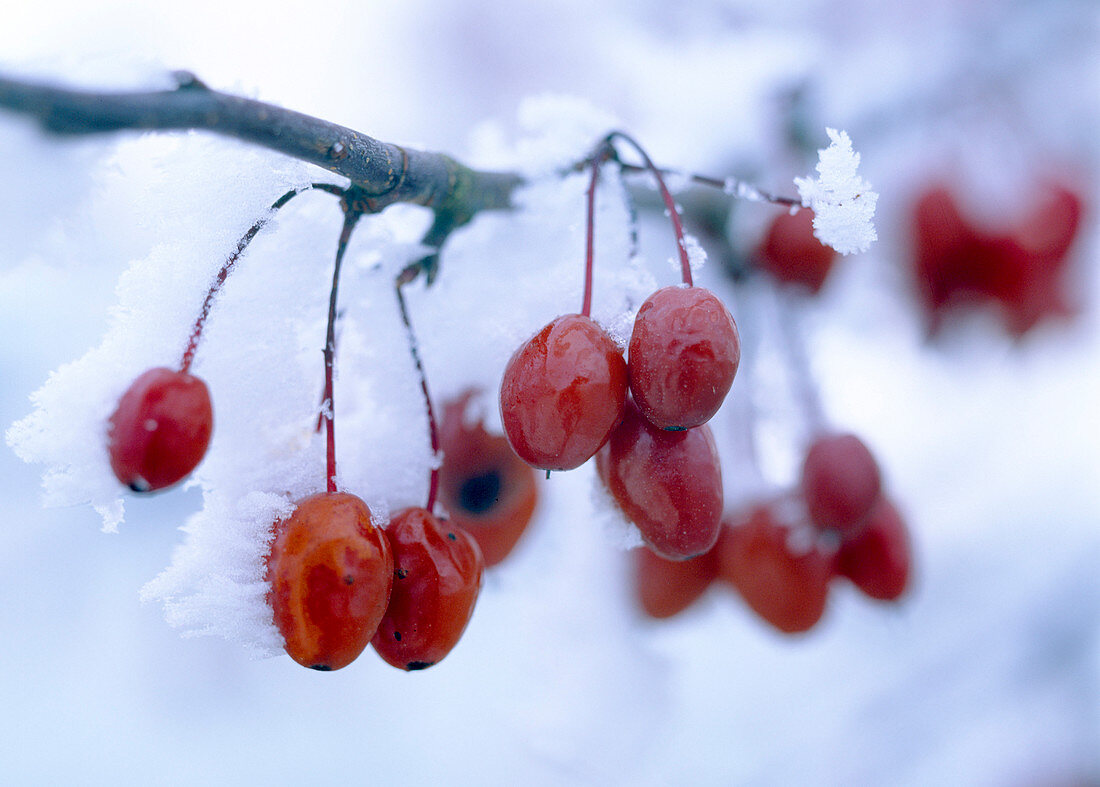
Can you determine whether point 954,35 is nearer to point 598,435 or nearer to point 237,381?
point 598,435

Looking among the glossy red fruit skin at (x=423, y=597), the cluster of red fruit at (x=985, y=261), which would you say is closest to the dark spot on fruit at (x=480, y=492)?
the glossy red fruit skin at (x=423, y=597)

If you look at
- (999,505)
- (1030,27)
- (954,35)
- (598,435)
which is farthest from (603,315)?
(999,505)

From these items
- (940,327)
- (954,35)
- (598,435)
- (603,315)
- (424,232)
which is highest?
(954,35)

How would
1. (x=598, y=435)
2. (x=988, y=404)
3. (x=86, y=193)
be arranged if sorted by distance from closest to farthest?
(x=86, y=193), (x=598, y=435), (x=988, y=404)

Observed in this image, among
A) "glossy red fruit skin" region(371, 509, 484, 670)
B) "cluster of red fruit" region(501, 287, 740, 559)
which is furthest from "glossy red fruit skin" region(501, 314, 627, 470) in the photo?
"glossy red fruit skin" region(371, 509, 484, 670)

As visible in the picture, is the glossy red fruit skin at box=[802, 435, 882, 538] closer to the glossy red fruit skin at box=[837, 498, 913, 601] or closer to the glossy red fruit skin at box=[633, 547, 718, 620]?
the glossy red fruit skin at box=[837, 498, 913, 601]

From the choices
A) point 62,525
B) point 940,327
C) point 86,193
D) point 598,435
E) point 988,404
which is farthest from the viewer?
point 988,404

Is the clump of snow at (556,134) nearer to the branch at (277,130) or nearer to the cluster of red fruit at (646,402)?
Result: the branch at (277,130)
